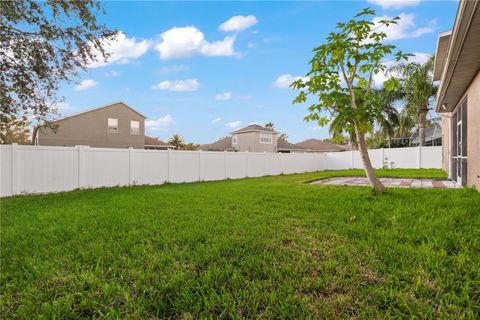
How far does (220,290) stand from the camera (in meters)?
2.15

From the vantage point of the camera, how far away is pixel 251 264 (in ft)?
8.31

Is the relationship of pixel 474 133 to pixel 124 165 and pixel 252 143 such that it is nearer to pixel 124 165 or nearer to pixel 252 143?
pixel 124 165

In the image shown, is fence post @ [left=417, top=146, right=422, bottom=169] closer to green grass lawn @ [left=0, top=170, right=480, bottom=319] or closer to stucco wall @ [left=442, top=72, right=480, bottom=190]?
stucco wall @ [left=442, top=72, right=480, bottom=190]

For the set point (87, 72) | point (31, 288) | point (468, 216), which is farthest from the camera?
point (87, 72)

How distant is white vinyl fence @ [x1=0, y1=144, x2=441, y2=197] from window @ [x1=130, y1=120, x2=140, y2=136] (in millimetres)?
14307

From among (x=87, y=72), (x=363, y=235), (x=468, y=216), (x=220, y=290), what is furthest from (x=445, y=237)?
(x=87, y=72)

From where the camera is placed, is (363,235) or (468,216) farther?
(468,216)

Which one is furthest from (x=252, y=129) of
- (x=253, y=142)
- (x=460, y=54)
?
(x=460, y=54)

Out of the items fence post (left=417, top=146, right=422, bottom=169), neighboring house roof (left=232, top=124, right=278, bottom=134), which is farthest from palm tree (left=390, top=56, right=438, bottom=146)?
neighboring house roof (left=232, top=124, right=278, bottom=134)

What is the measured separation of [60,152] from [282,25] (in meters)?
8.10

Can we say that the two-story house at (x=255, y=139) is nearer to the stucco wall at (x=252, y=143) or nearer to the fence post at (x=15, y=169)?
the stucco wall at (x=252, y=143)

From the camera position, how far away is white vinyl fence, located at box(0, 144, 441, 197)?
25.8 ft

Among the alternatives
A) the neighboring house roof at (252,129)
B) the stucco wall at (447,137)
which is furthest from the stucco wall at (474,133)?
the neighboring house roof at (252,129)

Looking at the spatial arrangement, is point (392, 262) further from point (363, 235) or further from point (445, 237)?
point (445, 237)
